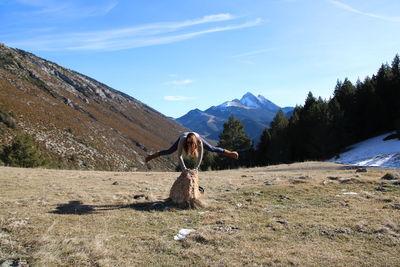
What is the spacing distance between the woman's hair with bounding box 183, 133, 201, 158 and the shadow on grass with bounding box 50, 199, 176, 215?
2.04 m

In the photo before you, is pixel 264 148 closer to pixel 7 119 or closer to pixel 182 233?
pixel 7 119

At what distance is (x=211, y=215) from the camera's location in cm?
932

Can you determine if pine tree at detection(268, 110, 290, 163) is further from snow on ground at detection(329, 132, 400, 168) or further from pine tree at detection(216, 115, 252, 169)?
snow on ground at detection(329, 132, 400, 168)

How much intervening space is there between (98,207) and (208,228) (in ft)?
14.9

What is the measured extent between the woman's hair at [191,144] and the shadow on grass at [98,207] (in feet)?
6.69

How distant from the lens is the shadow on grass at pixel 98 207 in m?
9.66

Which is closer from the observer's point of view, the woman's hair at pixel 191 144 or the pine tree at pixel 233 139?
the woman's hair at pixel 191 144

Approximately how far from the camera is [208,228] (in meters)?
7.99

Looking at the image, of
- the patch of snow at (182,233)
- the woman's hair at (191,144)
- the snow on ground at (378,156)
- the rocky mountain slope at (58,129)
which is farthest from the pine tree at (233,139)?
the patch of snow at (182,233)

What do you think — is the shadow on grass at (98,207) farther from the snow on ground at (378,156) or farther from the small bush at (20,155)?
the small bush at (20,155)

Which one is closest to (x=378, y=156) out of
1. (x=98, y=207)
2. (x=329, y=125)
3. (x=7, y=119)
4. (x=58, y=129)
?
(x=329, y=125)

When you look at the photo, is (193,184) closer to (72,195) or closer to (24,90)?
(72,195)

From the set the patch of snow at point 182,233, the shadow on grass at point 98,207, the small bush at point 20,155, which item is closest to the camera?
the patch of snow at point 182,233

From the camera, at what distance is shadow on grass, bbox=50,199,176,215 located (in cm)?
966
